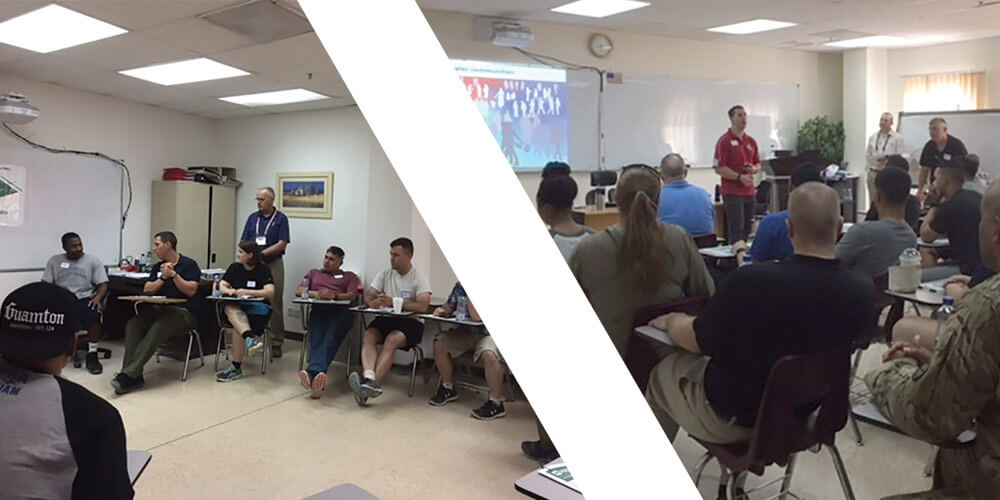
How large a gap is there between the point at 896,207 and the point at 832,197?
97mm

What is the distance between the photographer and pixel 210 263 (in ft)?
10.4

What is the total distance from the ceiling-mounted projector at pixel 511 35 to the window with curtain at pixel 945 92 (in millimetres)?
1075

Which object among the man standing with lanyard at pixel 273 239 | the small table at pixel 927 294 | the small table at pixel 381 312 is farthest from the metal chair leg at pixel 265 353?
the small table at pixel 927 294

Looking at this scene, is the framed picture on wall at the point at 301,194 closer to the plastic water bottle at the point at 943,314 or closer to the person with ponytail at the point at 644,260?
the person with ponytail at the point at 644,260

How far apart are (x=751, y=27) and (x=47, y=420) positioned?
1856 mm

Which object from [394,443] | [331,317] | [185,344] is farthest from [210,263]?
[394,443]

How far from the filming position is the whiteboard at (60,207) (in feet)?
10.4

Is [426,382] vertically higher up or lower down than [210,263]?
lower down

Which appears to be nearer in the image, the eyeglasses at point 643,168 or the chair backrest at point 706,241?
the chair backrest at point 706,241

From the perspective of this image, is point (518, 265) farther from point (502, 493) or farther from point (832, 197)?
point (502, 493)

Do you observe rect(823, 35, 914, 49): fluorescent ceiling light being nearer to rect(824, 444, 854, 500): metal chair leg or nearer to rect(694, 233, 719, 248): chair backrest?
rect(694, 233, 719, 248): chair backrest

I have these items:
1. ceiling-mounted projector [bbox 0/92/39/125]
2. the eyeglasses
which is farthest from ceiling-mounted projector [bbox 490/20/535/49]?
ceiling-mounted projector [bbox 0/92/39/125]

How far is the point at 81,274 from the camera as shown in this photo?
3078mm

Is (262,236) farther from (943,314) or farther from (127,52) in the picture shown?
(943,314)
